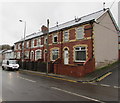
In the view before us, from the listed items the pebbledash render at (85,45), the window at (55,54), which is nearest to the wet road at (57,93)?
the pebbledash render at (85,45)

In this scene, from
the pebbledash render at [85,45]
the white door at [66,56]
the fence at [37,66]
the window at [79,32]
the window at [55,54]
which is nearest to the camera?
the pebbledash render at [85,45]

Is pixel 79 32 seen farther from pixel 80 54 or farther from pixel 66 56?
pixel 66 56

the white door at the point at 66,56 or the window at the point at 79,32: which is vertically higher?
the window at the point at 79,32

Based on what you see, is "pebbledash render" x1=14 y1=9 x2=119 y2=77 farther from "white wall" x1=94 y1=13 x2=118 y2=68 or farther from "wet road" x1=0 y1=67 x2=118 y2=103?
"wet road" x1=0 y1=67 x2=118 y2=103

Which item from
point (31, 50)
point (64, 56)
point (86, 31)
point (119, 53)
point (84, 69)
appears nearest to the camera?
point (84, 69)

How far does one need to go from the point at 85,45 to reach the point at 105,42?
4.18 meters

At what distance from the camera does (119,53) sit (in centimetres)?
2253

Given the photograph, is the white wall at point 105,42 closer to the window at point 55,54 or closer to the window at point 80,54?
the window at point 80,54

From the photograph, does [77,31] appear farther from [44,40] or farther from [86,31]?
[44,40]

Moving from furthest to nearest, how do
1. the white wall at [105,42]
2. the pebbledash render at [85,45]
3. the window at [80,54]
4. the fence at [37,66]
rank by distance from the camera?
the fence at [37,66] → the window at [80,54] → the white wall at [105,42] → the pebbledash render at [85,45]

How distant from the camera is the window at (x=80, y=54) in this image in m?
16.5

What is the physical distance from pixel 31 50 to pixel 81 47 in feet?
52.9

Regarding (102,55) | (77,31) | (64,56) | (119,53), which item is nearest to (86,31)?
(77,31)

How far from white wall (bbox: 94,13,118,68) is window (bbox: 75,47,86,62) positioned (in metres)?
1.75
